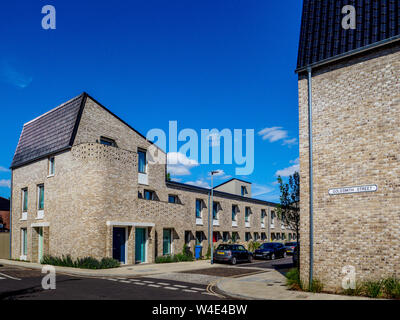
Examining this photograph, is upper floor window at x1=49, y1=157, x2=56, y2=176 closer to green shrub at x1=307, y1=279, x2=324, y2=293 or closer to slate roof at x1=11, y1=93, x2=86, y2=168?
slate roof at x1=11, y1=93, x2=86, y2=168

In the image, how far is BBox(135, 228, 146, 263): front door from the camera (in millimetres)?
24172

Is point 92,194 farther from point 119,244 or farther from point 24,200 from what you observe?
point 24,200

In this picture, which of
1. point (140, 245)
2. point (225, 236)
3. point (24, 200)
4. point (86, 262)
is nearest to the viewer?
point (86, 262)

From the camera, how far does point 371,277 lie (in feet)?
35.4

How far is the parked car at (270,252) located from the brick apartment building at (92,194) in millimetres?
5178

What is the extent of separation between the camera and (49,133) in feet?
87.4

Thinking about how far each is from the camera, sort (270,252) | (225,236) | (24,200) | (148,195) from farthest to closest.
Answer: (225,236) < (270,252) < (24,200) < (148,195)

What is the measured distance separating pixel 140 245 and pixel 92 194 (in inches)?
207

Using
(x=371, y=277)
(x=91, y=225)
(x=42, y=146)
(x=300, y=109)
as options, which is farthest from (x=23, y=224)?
(x=371, y=277)

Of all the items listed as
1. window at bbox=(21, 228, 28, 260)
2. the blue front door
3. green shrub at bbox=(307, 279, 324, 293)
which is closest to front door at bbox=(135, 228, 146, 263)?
the blue front door

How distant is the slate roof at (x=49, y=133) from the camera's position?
79.4 feet

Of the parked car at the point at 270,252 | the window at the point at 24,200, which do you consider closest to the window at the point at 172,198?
the parked car at the point at 270,252

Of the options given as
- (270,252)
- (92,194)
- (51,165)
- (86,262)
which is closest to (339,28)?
(92,194)
